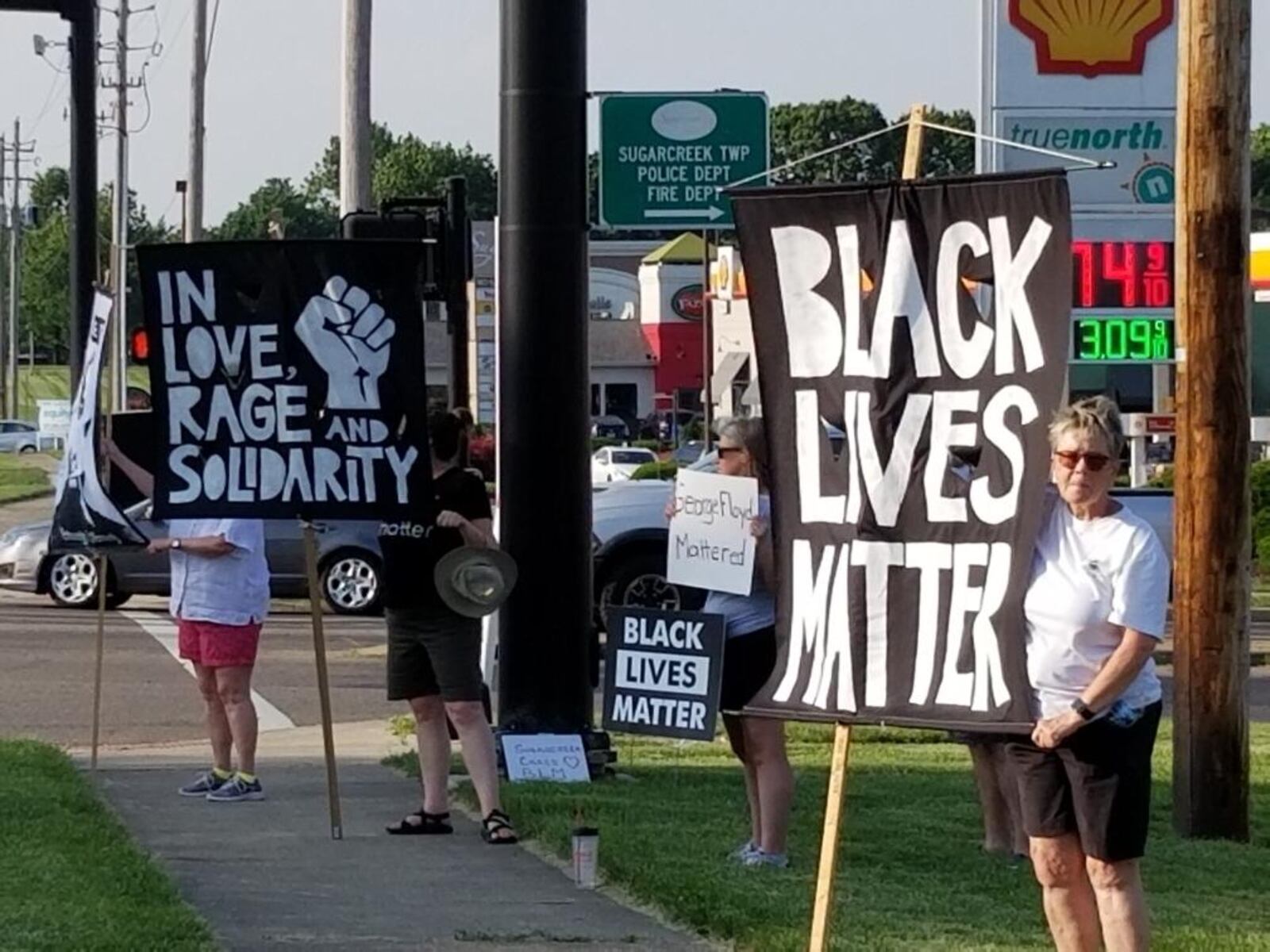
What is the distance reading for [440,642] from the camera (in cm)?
1003

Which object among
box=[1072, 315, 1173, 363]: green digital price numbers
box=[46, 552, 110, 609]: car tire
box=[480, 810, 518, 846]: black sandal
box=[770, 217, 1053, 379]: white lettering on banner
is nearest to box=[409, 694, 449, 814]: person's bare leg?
box=[480, 810, 518, 846]: black sandal

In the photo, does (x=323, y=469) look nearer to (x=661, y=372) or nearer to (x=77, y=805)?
(x=77, y=805)

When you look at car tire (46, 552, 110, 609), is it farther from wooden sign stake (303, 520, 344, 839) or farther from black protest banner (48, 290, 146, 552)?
wooden sign stake (303, 520, 344, 839)

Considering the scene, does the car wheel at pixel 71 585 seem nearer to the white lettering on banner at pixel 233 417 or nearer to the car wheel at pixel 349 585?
the car wheel at pixel 349 585

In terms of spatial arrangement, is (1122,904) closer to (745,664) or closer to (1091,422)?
(1091,422)

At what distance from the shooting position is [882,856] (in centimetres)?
969

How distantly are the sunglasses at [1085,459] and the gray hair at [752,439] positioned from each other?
3055mm

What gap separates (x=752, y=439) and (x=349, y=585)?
602 inches

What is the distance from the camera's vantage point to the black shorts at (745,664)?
9.50m

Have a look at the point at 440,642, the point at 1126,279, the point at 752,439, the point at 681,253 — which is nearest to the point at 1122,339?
the point at 1126,279

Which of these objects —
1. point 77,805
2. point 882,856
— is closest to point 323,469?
point 77,805

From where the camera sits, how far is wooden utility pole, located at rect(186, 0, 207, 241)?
115 feet

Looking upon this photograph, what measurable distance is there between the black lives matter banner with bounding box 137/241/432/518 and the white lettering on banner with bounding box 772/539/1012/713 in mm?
3564

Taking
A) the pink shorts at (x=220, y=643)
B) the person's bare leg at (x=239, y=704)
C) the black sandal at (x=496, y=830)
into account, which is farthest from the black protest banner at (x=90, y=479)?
the black sandal at (x=496, y=830)
